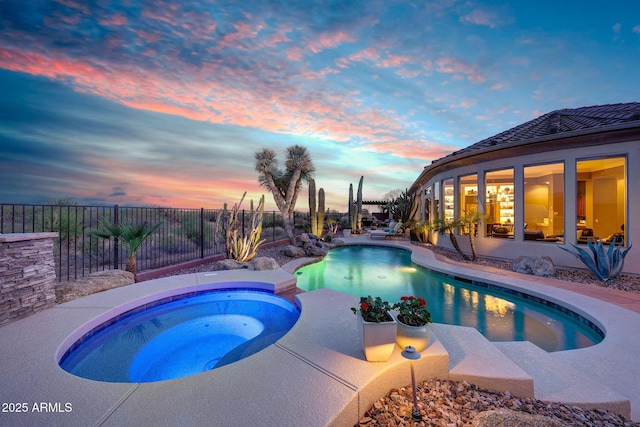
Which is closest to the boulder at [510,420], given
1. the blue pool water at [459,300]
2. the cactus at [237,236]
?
the blue pool water at [459,300]

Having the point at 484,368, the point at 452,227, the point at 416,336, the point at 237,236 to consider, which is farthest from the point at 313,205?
the point at 484,368

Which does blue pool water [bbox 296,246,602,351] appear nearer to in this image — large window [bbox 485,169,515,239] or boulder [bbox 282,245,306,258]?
boulder [bbox 282,245,306,258]

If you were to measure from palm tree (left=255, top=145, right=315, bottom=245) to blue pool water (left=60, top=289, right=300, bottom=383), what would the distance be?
633 centimetres

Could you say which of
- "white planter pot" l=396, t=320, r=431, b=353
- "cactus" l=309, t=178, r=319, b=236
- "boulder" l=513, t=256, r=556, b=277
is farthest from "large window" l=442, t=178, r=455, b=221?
"white planter pot" l=396, t=320, r=431, b=353

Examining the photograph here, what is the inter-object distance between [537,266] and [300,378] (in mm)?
7417

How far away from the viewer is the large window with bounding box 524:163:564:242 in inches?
→ 299

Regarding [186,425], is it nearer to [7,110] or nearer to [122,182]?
[7,110]

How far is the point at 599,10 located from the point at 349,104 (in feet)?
26.2

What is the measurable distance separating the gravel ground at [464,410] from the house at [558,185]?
694cm

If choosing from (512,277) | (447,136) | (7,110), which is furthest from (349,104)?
(7,110)

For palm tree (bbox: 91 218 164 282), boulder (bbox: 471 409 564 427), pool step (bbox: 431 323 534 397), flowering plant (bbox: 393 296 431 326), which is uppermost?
palm tree (bbox: 91 218 164 282)

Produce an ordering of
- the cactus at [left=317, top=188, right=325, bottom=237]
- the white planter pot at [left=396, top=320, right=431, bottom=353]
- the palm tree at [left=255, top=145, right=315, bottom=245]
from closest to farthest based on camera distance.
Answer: the white planter pot at [left=396, top=320, right=431, bottom=353]
the palm tree at [left=255, top=145, right=315, bottom=245]
the cactus at [left=317, top=188, right=325, bottom=237]

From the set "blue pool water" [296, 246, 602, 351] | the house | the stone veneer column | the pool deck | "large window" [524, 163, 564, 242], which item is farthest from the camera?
"large window" [524, 163, 564, 242]

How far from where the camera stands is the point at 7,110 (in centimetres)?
650
